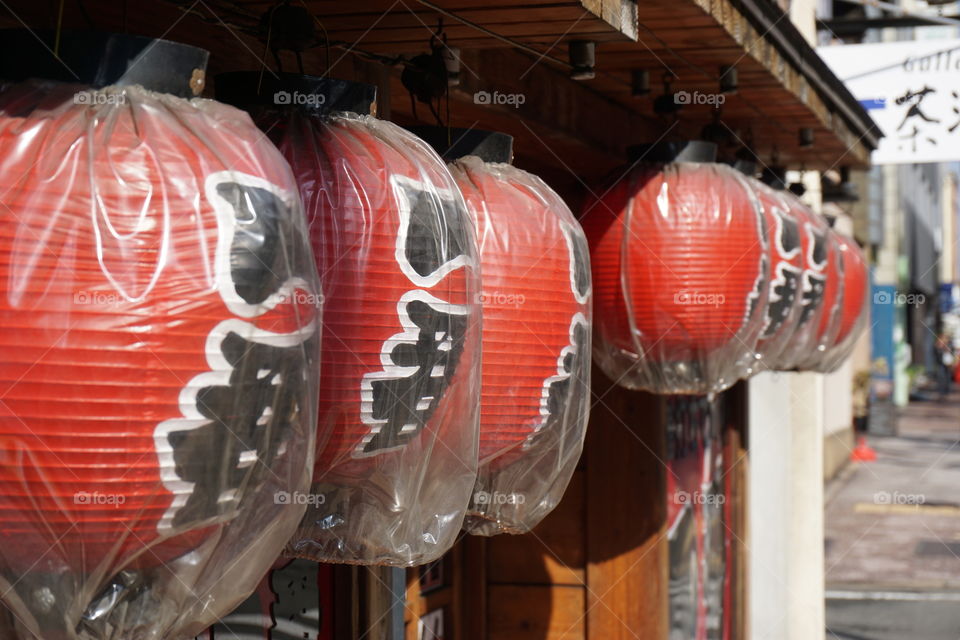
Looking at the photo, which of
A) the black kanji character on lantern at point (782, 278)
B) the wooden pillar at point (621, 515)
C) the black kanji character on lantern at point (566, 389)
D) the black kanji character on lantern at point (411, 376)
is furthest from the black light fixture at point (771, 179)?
the black kanji character on lantern at point (411, 376)

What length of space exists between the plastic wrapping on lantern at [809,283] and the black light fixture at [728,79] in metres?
0.75

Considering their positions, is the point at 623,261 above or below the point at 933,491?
above

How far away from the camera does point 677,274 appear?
4.41m

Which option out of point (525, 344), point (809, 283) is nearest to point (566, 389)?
point (525, 344)

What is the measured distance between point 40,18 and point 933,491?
797 inches

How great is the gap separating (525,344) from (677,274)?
4.75 feet

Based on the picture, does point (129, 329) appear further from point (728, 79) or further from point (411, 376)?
point (728, 79)

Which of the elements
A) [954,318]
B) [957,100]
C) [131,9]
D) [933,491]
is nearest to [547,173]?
[131,9]

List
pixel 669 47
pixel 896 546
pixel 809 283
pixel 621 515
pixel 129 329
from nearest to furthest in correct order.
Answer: pixel 129 329 → pixel 669 47 → pixel 809 283 → pixel 621 515 → pixel 896 546

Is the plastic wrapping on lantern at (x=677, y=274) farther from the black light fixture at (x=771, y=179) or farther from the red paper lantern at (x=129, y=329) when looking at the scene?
the red paper lantern at (x=129, y=329)

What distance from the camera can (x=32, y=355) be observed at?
178cm

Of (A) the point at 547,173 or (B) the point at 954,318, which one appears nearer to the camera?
(A) the point at 547,173

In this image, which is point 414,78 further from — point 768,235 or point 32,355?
point 768,235

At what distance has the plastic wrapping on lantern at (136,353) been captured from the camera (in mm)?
1787
